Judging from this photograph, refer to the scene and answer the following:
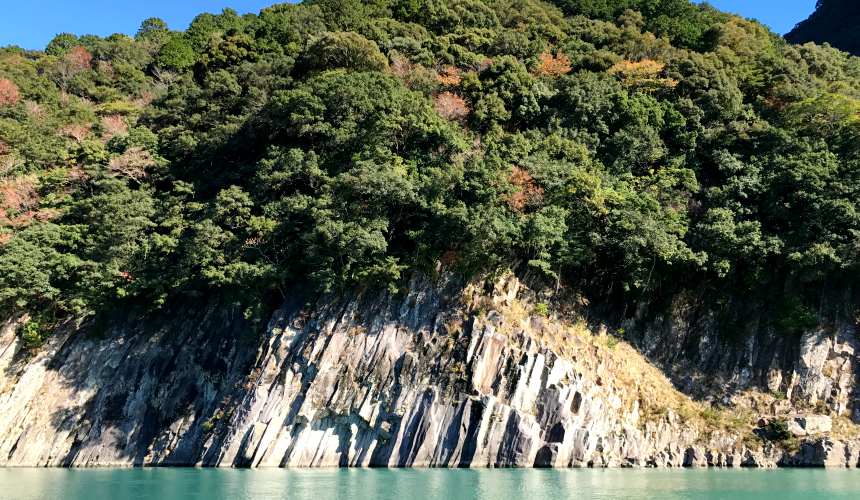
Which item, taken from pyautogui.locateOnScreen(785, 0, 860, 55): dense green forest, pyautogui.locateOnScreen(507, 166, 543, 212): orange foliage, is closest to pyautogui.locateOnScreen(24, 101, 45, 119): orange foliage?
pyautogui.locateOnScreen(507, 166, 543, 212): orange foliage

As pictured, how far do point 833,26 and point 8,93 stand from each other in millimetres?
81511

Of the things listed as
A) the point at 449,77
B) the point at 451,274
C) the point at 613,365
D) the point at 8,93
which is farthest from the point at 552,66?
the point at 8,93

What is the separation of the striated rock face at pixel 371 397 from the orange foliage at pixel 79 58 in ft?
100

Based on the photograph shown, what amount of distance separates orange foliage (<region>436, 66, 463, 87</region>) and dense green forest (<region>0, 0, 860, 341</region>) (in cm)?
31

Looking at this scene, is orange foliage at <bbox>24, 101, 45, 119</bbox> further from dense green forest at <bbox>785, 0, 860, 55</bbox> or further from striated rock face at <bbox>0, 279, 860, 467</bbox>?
dense green forest at <bbox>785, 0, 860, 55</bbox>

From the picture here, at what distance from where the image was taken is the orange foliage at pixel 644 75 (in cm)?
4291

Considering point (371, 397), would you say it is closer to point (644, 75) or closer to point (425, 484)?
point (425, 484)

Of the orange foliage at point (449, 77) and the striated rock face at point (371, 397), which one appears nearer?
the striated rock face at point (371, 397)

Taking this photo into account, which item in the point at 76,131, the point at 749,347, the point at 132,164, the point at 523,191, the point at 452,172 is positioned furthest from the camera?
the point at 76,131

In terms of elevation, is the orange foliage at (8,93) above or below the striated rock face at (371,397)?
above

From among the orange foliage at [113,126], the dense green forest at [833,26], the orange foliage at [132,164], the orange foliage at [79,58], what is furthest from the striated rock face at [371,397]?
the dense green forest at [833,26]

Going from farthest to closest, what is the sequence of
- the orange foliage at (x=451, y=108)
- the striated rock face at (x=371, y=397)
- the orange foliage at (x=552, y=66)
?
the orange foliage at (x=552, y=66), the orange foliage at (x=451, y=108), the striated rock face at (x=371, y=397)

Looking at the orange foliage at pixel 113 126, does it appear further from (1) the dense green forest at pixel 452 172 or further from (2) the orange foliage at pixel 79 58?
(2) the orange foliage at pixel 79 58

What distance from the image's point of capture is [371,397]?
3048 cm
